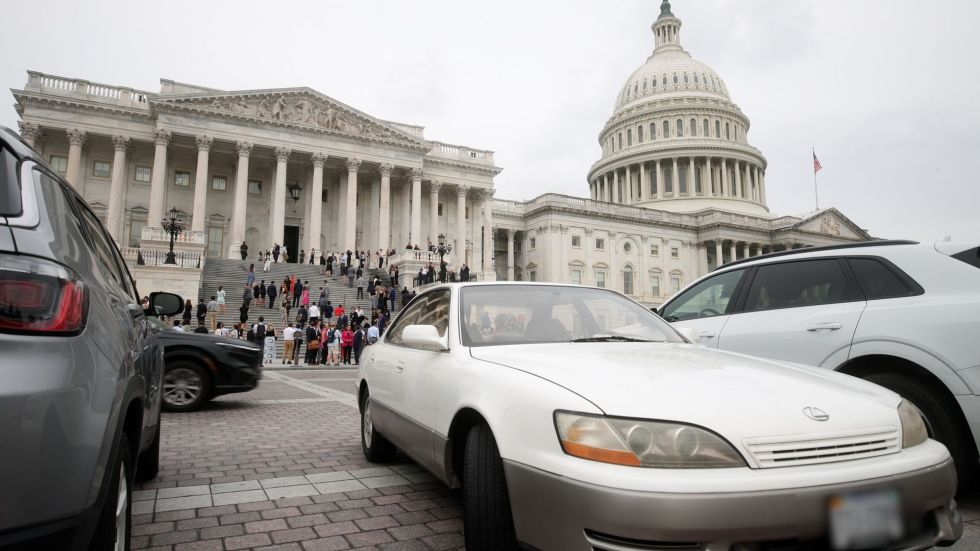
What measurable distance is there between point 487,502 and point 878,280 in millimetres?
3869

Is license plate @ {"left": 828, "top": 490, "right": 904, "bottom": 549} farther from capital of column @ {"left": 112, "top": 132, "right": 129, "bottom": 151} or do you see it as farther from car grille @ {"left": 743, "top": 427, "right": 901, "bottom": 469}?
capital of column @ {"left": 112, "top": 132, "right": 129, "bottom": 151}

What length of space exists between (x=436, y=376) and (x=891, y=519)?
2373mm

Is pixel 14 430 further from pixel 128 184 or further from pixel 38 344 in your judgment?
pixel 128 184

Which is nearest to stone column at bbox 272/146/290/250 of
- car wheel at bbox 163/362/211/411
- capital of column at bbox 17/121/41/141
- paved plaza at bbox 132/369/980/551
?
capital of column at bbox 17/121/41/141

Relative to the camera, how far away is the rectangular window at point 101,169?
4081 centimetres

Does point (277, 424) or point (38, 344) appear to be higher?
point (38, 344)

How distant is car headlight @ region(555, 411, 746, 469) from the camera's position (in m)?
2.18

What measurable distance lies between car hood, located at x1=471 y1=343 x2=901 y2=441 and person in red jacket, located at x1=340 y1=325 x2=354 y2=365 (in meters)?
19.4

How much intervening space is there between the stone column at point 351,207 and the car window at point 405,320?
38.1 m

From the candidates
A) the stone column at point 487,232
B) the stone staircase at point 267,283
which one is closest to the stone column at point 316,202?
the stone staircase at point 267,283

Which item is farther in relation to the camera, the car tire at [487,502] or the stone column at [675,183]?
the stone column at [675,183]

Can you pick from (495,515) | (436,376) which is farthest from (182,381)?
(495,515)

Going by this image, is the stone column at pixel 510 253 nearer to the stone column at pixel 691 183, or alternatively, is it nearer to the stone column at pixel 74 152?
the stone column at pixel 691 183

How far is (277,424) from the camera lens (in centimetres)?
757
